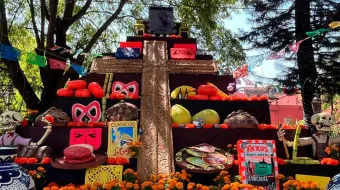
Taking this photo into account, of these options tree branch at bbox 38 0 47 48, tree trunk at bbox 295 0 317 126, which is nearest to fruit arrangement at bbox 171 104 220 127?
Result: tree trunk at bbox 295 0 317 126

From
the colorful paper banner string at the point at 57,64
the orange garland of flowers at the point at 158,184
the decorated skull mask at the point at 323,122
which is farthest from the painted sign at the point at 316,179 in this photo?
the colorful paper banner string at the point at 57,64

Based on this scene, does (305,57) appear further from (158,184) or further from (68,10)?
(158,184)

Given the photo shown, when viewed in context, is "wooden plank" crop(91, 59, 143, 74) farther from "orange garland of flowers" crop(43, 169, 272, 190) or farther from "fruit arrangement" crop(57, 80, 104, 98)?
"orange garland of flowers" crop(43, 169, 272, 190)

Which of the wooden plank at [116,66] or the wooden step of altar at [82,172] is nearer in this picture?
the wooden step of altar at [82,172]

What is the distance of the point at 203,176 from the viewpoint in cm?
457

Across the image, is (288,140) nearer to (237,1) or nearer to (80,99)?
(80,99)

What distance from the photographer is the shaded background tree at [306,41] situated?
11.4m

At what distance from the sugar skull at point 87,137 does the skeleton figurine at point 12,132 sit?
0.31 m

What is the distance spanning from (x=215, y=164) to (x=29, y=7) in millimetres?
9329

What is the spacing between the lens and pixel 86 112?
561 centimetres

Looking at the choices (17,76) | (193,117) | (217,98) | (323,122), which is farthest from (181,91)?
(17,76)

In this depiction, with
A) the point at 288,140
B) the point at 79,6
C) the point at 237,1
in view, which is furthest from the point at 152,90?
the point at 237,1

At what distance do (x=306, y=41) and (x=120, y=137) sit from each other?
8.52 m

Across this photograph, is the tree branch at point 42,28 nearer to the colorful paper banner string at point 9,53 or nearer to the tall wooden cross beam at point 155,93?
the colorful paper banner string at point 9,53
